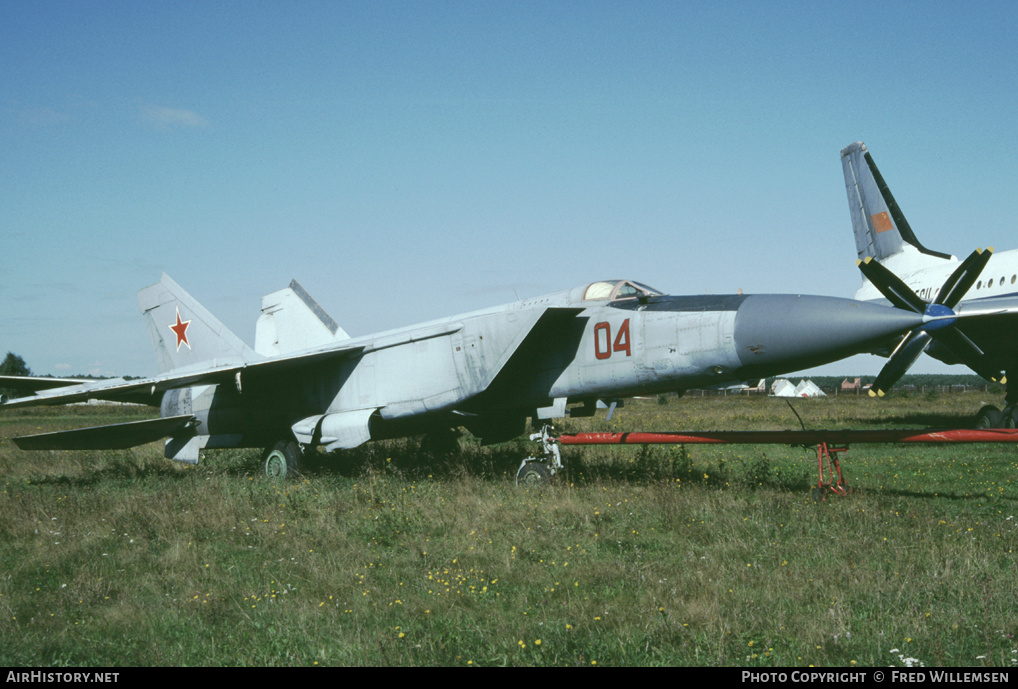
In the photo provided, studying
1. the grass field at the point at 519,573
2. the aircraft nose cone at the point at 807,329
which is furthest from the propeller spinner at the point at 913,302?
the grass field at the point at 519,573

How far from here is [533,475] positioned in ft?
36.0

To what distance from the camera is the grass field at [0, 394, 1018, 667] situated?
4844 millimetres

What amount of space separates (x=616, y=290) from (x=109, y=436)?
34.5 feet

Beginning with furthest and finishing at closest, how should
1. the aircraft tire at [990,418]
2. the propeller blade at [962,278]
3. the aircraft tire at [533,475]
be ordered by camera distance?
the aircraft tire at [990,418], the aircraft tire at [533,475], the propeller blade at [962,278]

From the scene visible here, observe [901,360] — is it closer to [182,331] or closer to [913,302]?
[913,302]

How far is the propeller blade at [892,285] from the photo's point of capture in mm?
9336

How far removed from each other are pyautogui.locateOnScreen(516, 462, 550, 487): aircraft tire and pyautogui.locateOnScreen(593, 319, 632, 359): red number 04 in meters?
2.00

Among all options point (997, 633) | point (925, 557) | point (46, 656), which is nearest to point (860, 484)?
point (925, 557)

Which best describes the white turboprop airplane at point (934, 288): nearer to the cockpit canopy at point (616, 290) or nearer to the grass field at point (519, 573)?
the grass field at point (519, 573)

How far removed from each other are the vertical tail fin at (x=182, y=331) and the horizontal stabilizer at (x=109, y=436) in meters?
1.71

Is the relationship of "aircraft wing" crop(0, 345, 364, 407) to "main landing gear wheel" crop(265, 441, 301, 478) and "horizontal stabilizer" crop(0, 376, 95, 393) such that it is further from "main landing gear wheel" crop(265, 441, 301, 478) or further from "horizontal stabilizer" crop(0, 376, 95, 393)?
"main landing gear wheel" crop(265, 441, 301, 478)

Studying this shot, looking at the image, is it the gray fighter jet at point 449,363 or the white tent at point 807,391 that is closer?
the gray fighter jet at point 449,363
